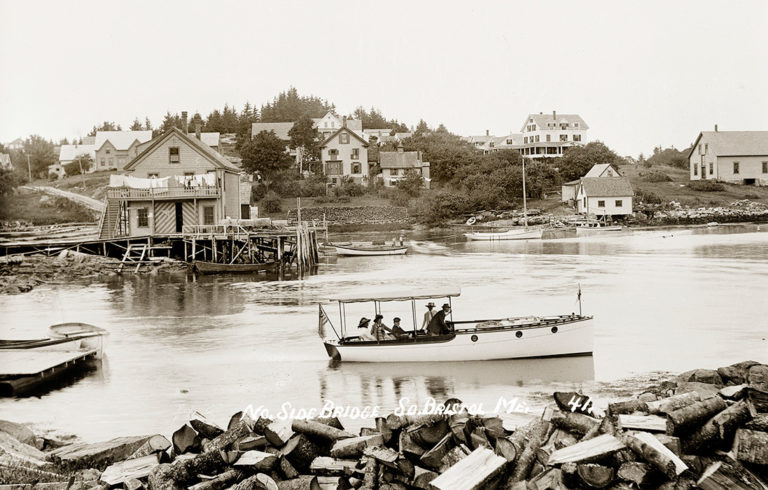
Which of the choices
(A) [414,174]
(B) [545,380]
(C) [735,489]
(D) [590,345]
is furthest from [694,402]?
(A) [414,174]

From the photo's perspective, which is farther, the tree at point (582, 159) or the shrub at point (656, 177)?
the tree at point (582, 159)

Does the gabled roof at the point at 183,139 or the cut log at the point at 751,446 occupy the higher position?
the gabled roof at the point at 183,139

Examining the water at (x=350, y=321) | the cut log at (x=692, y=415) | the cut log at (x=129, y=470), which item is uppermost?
the cut log at (x=692, y=415)

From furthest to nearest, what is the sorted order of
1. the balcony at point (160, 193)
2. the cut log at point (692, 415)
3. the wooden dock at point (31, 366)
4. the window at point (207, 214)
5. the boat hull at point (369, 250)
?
the boat hull at point (369, 250)
the window at point (207, 214)
the balcony at point (160, 193)
the wooden dock at point (31, 366)
the cut log at point (692, 415)

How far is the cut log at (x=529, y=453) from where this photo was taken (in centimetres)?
584

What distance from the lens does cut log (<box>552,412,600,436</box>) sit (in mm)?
6355

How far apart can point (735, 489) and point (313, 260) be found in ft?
118

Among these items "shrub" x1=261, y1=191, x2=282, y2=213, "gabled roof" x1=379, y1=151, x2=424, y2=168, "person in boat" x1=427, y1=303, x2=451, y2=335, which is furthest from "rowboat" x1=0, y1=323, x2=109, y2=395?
"gabled roof" x1=379, y1=151, x2=424, y2=168

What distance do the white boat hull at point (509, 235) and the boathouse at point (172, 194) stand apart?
2194 centimetres

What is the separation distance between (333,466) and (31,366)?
26.9 ft

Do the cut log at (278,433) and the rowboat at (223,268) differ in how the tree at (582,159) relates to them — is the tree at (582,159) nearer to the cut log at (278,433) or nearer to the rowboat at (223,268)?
the rowboat at (223,268)

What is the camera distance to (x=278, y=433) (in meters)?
6.70

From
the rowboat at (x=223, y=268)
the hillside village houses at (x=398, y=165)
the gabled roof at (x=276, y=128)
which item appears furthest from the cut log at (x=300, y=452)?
the gabled roof at (x=276, y=128)

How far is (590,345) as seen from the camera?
44.3 feet
